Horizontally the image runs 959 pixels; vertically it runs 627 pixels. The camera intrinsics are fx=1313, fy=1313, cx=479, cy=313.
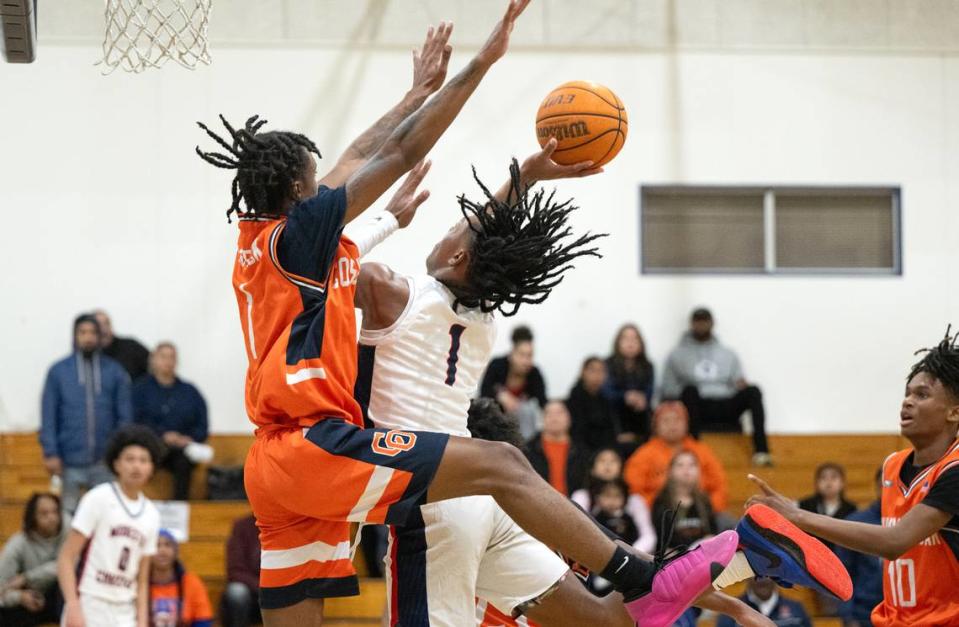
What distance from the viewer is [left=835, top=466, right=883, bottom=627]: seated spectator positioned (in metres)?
8.56

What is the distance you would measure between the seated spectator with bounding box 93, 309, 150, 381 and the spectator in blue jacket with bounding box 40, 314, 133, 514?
37 cm

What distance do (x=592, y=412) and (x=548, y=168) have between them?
5995 millimetres

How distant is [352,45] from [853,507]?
5840 mm

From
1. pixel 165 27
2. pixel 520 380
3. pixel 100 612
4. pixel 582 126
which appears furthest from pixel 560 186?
pixel 582 126

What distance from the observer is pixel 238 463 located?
11.1 meters

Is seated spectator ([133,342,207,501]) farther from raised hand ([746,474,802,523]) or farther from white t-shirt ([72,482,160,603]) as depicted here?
raised hand ([746,474,802,523])

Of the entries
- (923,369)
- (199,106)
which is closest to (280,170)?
(923,369)

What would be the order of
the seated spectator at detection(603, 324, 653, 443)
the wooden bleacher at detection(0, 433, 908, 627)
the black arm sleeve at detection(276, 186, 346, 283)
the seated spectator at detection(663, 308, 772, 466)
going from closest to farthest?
the black arm sleeve at detection(276, 186, 346, 283) → the wooden bleacher at detection(0, 433, 908, 627) → the seated spectator at detection(603, 324, 653, 443) → the seated spectator at detection(663, 308, 772, 466)

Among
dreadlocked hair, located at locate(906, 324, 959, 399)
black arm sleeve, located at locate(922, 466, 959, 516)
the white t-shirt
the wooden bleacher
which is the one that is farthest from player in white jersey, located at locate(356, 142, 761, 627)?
the wooden bleacher

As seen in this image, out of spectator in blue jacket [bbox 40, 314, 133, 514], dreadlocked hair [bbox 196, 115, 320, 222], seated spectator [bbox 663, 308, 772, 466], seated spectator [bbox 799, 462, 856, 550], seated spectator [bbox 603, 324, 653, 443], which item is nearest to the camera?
dreadlocked hair [bbox 196, 115, 320, 222]

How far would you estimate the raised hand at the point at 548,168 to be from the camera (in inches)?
187

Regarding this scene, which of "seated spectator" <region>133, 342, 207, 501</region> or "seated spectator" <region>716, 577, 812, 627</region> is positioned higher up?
"seated spectator" <region>133, 342, 207, 501</region>

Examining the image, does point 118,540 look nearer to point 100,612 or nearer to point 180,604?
point 100,612

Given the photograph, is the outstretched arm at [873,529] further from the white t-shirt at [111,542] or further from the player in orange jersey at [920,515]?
the white t-shirt at [111,542]
